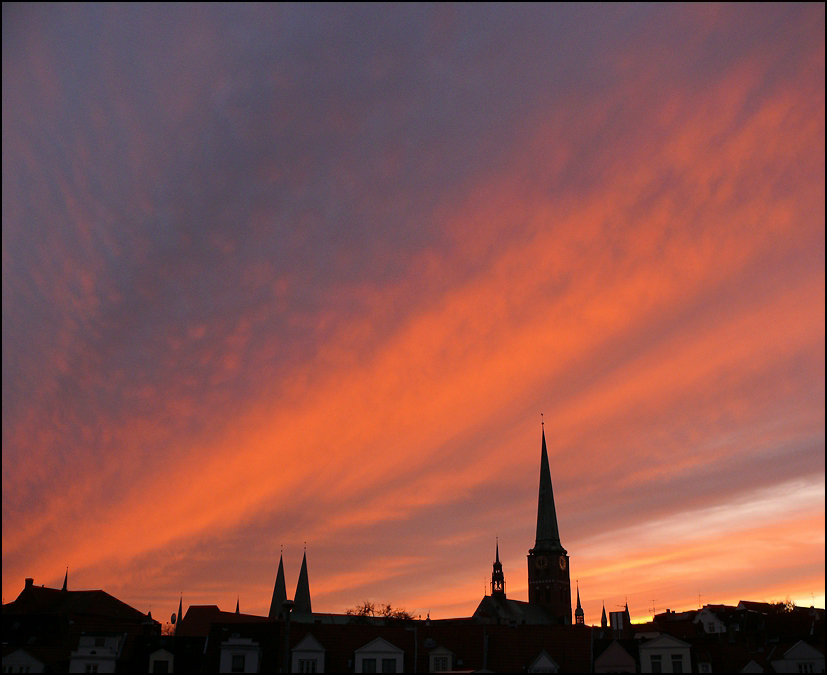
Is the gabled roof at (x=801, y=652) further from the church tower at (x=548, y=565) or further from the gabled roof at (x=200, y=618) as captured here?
the church tower at (x=548, y=565)

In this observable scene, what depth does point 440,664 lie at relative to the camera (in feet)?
203

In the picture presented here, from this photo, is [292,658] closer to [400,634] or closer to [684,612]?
[400,634]

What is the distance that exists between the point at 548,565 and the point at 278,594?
62006mm

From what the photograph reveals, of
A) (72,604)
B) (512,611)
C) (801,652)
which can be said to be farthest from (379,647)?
(512,611)

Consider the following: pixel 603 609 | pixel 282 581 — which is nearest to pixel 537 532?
pixel 603 609

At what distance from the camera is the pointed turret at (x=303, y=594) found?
156 m

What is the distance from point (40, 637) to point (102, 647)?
16102 millimetres

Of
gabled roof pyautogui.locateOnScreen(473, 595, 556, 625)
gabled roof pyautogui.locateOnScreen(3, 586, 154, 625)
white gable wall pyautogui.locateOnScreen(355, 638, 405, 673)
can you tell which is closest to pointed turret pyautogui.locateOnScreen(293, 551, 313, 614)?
gabled roof pyautogui.locateOnScreen(473, 595, 556, 625)

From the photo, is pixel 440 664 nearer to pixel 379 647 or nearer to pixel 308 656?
pixel 379 647

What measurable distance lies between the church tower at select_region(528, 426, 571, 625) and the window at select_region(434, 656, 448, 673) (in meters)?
123

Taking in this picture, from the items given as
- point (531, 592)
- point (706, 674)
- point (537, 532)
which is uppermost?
point (537, 532)

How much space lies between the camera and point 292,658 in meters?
60.2

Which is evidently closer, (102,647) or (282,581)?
(102,647)

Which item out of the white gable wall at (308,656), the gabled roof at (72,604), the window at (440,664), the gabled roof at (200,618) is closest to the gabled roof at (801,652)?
the window at (440,664)
